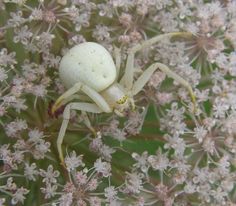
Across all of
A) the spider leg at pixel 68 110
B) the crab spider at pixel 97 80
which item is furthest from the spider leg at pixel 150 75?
the spider leg at pixel 68 110

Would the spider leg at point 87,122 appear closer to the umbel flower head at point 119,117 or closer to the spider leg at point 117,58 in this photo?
the umbel flower head at point 119,117

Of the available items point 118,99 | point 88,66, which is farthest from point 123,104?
point 88,66

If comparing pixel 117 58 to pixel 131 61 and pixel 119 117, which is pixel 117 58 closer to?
pixel 131 61

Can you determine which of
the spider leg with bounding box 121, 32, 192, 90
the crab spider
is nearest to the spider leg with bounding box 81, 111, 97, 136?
the crab spider

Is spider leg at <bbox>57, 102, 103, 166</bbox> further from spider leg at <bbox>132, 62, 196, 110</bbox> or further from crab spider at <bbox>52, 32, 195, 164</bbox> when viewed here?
spider leg at <bbox>132, 62, 196, 110</bbox>

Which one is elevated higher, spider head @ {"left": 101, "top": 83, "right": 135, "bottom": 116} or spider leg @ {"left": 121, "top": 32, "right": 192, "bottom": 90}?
spider leg @ {"left": 121, "top": 32, "right": 192, "bottom": 90}
